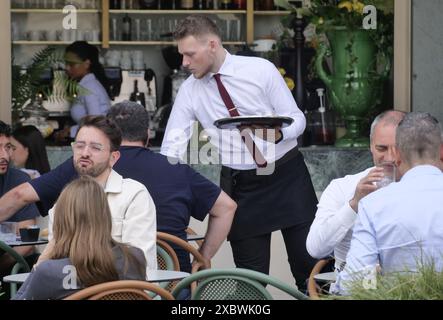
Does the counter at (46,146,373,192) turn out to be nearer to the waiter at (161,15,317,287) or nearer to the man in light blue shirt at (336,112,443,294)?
the waiter at (161,15,317,287)

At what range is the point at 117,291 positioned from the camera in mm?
3600

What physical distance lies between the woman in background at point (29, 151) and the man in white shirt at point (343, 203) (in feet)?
10.3

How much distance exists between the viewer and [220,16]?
Answer: 424 inches

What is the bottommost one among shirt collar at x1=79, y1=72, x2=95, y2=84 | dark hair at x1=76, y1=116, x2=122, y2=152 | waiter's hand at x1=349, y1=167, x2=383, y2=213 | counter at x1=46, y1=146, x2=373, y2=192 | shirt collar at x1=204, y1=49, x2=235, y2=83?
counter at x1=46, y1=146, x2=373, y2=192

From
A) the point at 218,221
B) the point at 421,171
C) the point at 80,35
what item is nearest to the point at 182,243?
the point at 218,221

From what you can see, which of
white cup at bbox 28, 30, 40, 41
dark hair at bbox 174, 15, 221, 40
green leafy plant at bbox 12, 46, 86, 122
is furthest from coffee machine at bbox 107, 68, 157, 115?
dark hair at bbox 174, 15, 221, 40

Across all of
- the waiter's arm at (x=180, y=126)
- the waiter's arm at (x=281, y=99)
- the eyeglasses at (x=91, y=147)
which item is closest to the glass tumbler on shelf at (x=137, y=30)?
the waiter's arm at (x=180, y=126)

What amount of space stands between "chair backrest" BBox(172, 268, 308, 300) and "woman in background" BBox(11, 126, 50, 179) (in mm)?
3641

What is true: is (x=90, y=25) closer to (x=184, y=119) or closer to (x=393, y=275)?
(x=184, y=119)

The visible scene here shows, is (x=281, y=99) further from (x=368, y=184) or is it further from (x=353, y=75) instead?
(x=353, y=75)

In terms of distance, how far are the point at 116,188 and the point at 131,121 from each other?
1.97 ft

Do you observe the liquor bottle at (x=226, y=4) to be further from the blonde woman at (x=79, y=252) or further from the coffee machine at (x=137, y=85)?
the blonde woman at (x=79, y=252)

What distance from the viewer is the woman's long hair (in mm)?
3689
